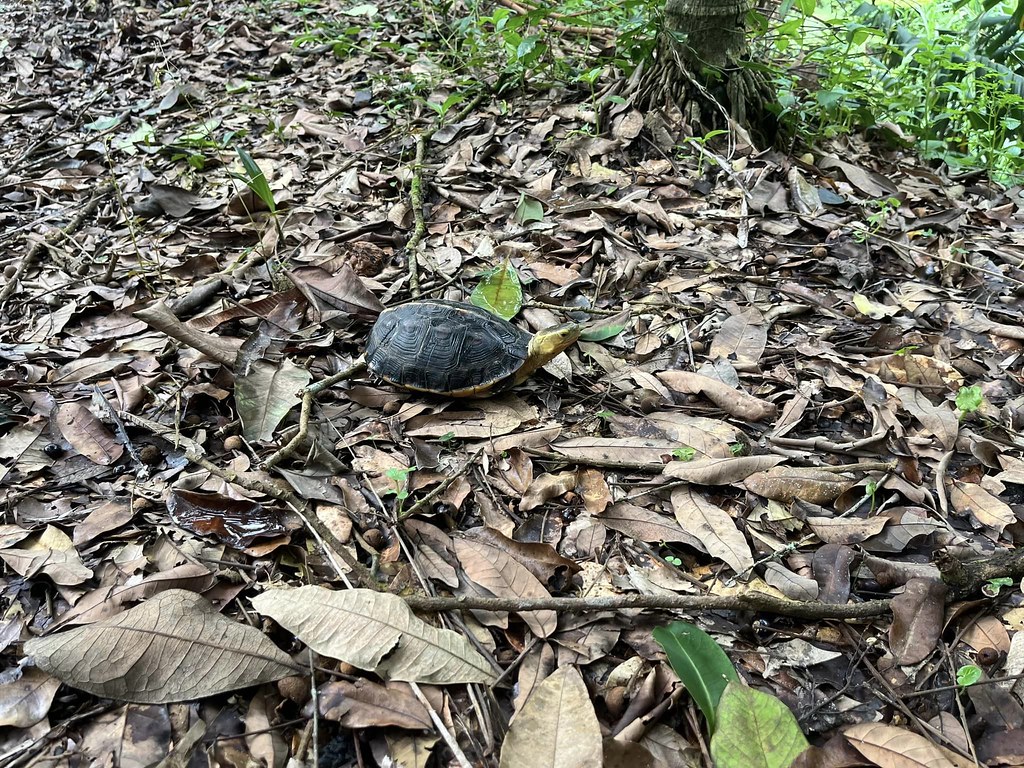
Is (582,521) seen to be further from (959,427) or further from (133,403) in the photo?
(133,403)

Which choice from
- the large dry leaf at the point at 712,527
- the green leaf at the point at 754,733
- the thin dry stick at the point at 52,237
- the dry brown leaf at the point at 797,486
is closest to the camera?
the green leaf at the point at 754,733

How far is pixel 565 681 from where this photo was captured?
1790mm

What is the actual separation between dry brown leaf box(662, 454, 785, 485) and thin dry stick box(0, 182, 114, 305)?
360 cm

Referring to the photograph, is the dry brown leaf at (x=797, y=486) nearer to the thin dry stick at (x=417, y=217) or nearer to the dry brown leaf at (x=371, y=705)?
the dry brown leaf at (x=371, y=705)

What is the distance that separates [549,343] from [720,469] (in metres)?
0.89

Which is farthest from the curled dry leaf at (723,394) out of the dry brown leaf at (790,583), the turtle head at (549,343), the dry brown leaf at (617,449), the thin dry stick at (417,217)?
the thin dry stick at (417,217)

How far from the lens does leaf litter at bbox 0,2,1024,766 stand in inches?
70.6

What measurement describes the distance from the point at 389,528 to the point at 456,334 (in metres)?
0.93

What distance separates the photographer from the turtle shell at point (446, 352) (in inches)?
Result: 111

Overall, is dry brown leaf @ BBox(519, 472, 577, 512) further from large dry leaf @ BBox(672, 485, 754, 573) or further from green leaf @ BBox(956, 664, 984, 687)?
green leaf @ BBox(956, 664, 984, 687)

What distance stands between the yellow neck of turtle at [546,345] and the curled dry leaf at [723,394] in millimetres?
474

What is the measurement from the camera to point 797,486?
2428mm

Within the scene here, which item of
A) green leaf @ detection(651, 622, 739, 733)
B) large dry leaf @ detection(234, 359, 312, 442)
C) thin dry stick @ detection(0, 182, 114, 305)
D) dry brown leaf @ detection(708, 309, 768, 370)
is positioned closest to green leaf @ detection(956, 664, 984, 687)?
green leaf @ detection(651, 622, 739, 733)

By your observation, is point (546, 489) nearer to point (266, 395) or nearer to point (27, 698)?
point (266, 395)
